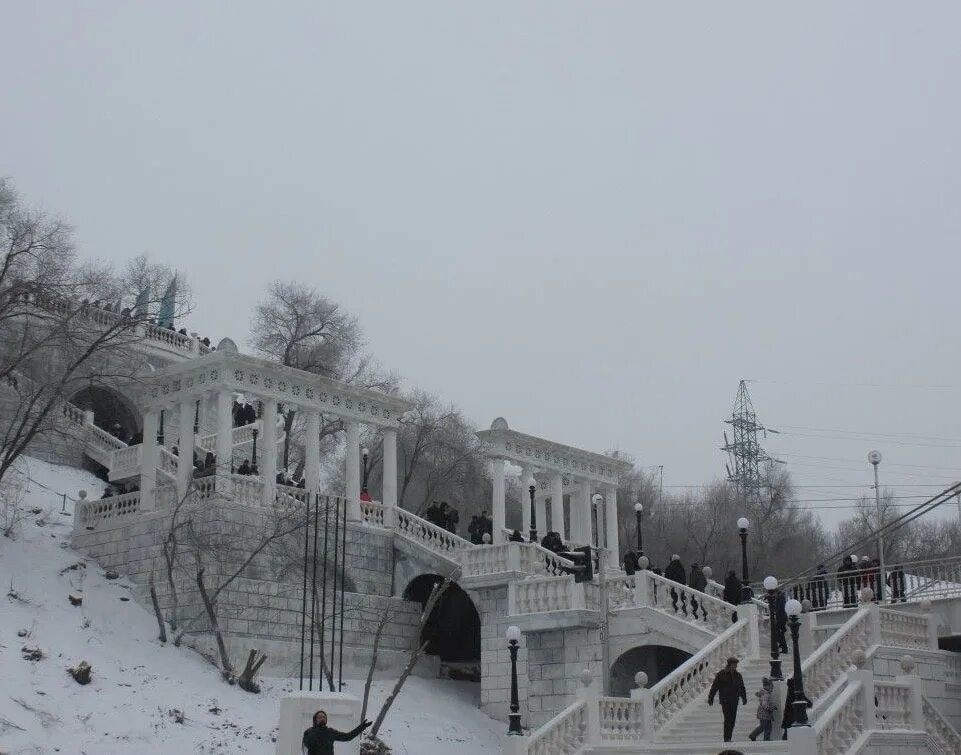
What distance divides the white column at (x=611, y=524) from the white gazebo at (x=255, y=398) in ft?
24.8

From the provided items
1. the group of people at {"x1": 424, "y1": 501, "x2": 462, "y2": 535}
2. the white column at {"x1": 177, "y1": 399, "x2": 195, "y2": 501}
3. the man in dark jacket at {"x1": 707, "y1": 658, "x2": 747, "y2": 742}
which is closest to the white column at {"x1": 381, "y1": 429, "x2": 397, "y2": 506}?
the group of people at {"x1": 424, "y1": 501, "x2": 462, "y2": 535}

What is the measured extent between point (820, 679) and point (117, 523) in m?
18.8

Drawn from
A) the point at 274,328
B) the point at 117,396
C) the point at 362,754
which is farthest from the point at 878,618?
the point at 274,328

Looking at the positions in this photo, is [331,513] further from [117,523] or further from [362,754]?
[362,754]

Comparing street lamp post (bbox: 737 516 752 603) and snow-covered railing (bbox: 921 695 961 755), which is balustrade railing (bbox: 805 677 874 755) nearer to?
snow-covered railing (bbox: 921 695 961 755)

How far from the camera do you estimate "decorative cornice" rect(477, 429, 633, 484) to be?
120ft

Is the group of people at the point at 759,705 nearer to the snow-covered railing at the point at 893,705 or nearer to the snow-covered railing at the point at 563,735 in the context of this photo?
the snow-covered railing at the point at 893,705

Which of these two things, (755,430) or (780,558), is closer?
(780,558)

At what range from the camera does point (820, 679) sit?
21.0m

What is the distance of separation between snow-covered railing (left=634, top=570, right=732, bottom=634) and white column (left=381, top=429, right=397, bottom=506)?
9.93m

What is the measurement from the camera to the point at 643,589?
27.5 meters

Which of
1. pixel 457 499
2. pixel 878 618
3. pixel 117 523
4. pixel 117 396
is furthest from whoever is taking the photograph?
pixel 457 499

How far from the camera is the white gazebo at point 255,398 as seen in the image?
106 ft

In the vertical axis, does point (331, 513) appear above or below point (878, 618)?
above
